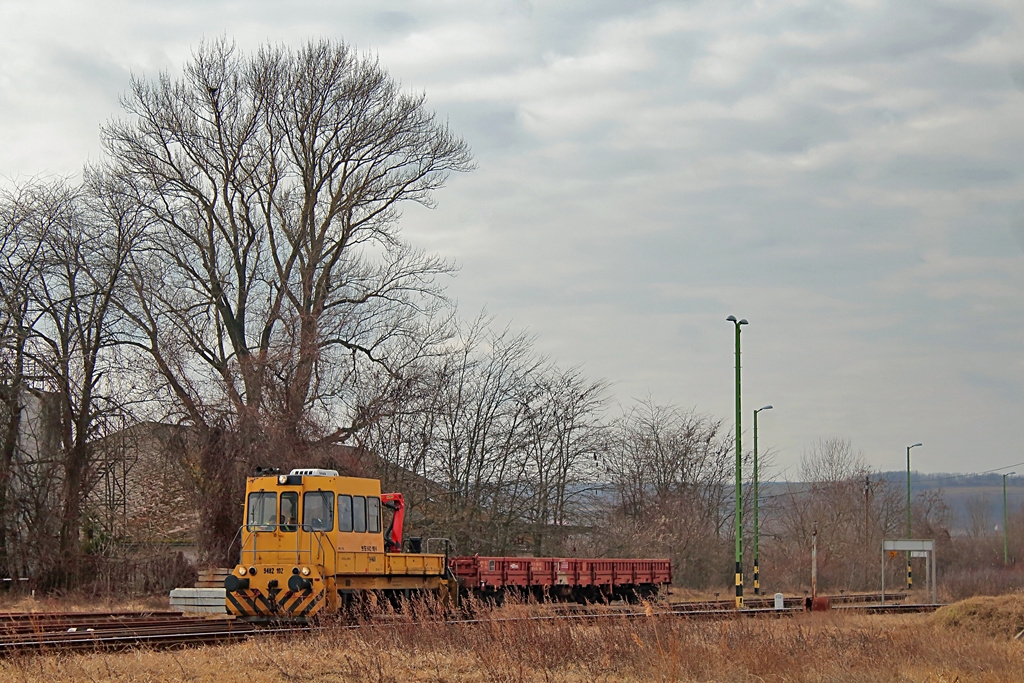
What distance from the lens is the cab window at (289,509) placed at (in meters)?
20.7

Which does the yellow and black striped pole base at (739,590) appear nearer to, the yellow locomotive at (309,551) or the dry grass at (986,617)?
Answer: the dry grass at (986,617)

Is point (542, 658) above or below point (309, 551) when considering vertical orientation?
below

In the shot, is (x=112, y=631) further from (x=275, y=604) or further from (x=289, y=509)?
(x=289, y=509)

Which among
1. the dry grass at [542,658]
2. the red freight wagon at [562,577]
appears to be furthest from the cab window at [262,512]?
the red freight wagon at [562,577]

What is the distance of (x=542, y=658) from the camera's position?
42.2ft

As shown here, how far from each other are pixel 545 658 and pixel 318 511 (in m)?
8.93

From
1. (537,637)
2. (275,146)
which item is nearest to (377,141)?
(275,146)

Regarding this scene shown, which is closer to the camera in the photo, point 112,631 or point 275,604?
point 112,631

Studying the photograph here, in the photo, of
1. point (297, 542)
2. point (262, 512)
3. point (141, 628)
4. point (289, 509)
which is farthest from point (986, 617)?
point (141, 628)

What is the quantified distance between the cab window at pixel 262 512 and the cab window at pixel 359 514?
1.54 metres

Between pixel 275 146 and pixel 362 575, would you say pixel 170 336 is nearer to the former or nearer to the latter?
pixel 275 146

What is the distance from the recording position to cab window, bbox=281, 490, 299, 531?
20.7 m

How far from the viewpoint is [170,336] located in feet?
119

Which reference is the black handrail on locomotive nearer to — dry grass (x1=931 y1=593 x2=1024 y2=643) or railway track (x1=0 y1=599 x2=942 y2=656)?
railway track (x1=0 y1=599 x2=942 y2=656)
